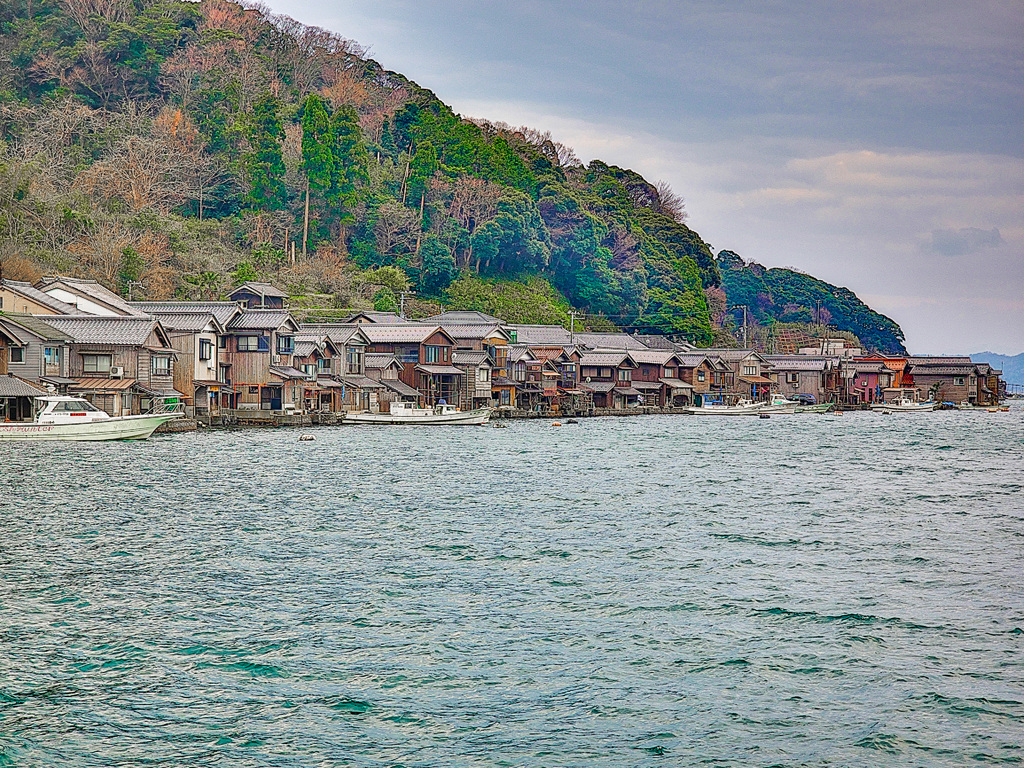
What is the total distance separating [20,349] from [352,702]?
39.1 m

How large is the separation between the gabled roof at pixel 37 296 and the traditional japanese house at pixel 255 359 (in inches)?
340

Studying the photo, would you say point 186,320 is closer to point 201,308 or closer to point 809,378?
point 201,308

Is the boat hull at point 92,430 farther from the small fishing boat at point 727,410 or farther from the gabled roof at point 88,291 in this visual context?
the small fishing boat at point 727,410

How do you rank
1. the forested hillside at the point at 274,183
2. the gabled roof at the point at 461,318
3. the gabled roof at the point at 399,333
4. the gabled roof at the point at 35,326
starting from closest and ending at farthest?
the gabled roof at the point at 35,326 → the gabled roof at the point at 399,333 → the forested hillside at the point at 274,183 → the gabled roof at the point at 461,318

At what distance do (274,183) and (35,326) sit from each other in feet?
147

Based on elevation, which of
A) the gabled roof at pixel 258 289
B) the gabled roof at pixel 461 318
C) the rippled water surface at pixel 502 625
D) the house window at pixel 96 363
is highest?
the gabled roof at pixel 258 289

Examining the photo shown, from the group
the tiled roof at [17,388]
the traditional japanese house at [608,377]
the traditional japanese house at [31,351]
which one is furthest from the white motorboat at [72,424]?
the traditional japanese house at [608,377]

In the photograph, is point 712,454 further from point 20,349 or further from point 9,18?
point 9,18

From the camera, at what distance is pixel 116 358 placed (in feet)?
154

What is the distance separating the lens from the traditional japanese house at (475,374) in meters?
68.8

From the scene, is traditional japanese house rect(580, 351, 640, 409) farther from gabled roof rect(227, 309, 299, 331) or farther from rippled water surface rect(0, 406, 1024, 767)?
rippled water surface rect(0, 406, 1024, 767)

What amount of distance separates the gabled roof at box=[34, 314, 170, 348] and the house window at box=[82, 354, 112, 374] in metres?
0.80

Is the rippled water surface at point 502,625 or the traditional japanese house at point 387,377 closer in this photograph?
the rippled water surface at point 502,625

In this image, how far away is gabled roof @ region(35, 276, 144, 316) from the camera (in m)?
54.2
